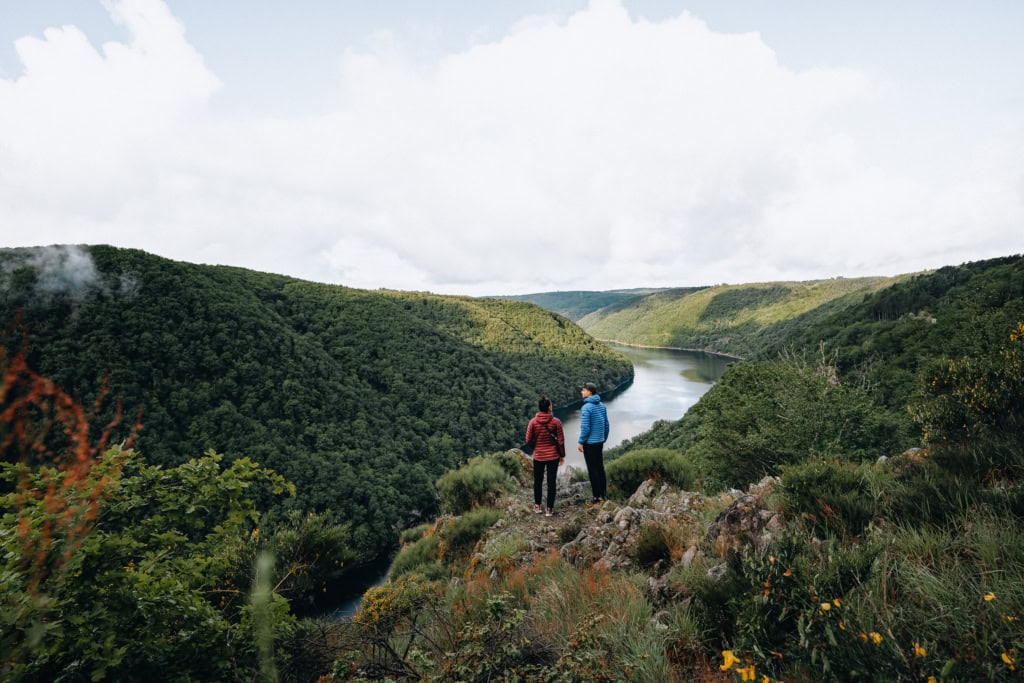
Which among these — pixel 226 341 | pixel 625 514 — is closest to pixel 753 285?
pixel 226 341

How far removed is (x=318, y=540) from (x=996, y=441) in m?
16.1

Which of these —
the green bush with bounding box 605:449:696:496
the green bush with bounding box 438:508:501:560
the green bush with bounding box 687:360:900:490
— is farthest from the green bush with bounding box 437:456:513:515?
the green bush with bounding box 687:360:900:490

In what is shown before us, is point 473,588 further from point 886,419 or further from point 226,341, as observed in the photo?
point 226,341

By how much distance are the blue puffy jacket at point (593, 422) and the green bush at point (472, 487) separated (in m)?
4.40

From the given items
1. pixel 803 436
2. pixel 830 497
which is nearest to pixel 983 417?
pixel 830 497

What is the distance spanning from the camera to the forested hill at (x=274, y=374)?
42156mm

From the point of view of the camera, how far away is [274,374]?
53.2 meters

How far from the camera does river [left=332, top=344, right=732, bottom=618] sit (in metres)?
65.9

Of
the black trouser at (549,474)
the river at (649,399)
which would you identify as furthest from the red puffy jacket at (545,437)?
the river at (649,399)

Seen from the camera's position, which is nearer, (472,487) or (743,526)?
(743,526)

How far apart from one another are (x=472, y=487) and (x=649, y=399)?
91.1m

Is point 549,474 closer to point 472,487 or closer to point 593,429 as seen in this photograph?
point 593,429

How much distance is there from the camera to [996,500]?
2938 mm

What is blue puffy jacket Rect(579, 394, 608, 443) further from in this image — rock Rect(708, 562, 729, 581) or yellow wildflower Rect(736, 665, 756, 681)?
yellow wildflower Rect(736, 665, 756, 681)
